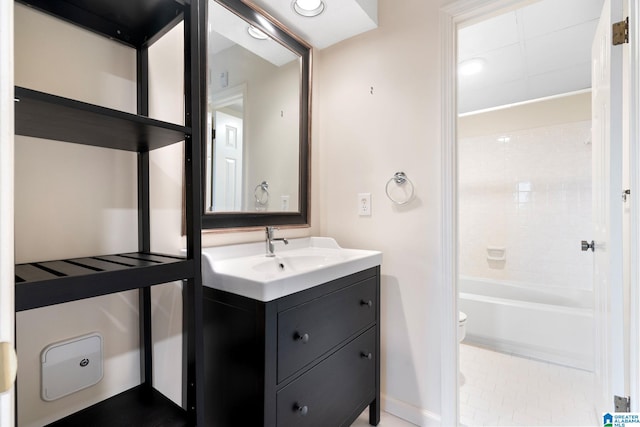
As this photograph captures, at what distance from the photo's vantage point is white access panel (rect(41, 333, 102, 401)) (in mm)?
A: 863

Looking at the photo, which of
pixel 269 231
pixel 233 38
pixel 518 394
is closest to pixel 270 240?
pixel 269 231

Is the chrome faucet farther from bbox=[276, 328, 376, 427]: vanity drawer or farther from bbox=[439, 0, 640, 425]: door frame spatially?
bbox=[439, 0, 640, 425]: door frame

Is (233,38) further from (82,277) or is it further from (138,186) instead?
(82,277)

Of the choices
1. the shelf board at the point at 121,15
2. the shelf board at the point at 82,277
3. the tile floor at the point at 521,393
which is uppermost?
the shelf board at the point at 121,15

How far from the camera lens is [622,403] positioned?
1.17m

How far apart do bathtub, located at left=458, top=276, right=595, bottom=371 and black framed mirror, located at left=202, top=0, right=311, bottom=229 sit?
1361mm

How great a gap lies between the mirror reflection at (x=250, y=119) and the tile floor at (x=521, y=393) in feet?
5.12

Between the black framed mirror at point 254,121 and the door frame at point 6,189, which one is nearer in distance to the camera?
the door frame at point 6,189

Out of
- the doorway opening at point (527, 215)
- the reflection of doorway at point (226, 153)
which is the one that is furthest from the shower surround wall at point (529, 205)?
the reflection of doorway at point (226, 153)

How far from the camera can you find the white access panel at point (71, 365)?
2.83 feet

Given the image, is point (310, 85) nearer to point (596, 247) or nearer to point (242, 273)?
point (242, 273)

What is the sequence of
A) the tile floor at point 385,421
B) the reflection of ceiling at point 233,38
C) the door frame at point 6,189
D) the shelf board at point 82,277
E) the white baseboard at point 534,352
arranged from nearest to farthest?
the door frame at point 6,189
the shelf board at point 82,277
the reflection of ceiling at point 233,38
the tile floor at point 385,421
the white baseboard at point 534,352

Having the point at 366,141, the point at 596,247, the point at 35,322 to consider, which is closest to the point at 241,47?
the point at 366,141

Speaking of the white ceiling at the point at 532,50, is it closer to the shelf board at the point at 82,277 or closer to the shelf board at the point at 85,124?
the shelf board at the point at 85,124
